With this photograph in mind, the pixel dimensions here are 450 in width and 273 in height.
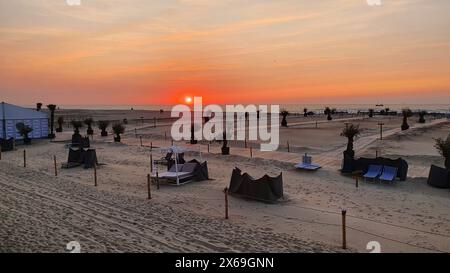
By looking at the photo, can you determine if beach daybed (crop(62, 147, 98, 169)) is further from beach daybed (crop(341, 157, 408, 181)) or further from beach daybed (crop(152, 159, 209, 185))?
beach daybed (crop(341, 157, 408, 181))

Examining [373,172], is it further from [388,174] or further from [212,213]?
[212,213]

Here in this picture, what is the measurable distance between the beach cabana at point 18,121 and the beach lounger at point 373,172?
2664 centimetres

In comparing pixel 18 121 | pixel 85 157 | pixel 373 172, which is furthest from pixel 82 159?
pixel 18 121

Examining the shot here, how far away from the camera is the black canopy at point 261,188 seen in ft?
41.5

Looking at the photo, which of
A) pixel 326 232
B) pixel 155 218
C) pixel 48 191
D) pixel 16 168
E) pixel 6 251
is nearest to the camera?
pixel 6 251

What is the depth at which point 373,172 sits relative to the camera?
16.1 m

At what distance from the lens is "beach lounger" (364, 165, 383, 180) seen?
15.7 meters

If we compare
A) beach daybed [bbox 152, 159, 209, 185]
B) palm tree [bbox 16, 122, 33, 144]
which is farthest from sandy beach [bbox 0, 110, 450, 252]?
palm tree [bbox 16, 122, 33, 144]

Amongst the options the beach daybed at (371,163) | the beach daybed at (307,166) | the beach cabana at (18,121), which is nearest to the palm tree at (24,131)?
the beach cabana at (18,121)

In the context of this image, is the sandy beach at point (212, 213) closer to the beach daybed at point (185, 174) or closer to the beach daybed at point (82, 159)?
the beach daybed at point (185, 174)
